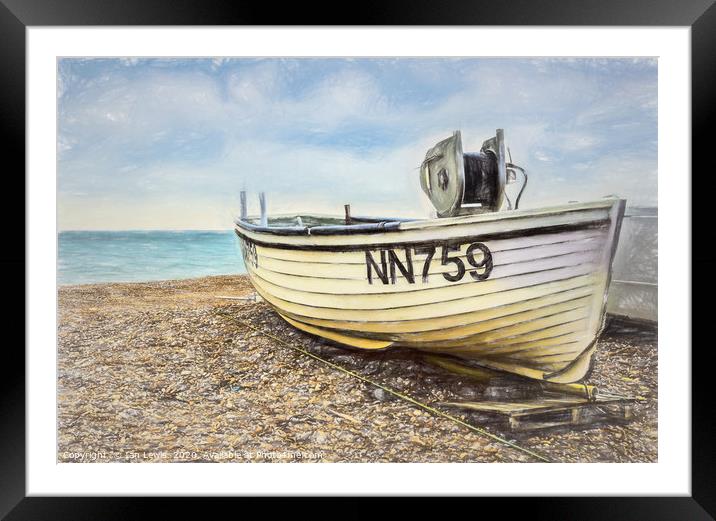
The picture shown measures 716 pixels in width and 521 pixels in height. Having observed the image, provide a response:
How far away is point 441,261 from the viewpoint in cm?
213

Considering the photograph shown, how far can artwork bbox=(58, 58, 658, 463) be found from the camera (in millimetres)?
2285

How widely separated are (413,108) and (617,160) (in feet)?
3.70

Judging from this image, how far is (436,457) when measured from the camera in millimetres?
2326

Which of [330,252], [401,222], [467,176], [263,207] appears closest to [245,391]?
[330,252]

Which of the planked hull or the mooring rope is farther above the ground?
the planked hull

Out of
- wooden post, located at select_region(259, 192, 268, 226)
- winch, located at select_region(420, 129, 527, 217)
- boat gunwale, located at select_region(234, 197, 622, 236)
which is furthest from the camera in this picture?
wooden post, located at select_region(259, 192, 268, 226)

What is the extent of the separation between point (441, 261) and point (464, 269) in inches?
4.8

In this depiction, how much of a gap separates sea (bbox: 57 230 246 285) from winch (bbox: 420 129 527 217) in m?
1.16

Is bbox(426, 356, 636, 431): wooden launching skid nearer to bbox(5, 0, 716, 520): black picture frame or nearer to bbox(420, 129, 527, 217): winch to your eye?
bbox(5, 0, 716, 520): black picture frame

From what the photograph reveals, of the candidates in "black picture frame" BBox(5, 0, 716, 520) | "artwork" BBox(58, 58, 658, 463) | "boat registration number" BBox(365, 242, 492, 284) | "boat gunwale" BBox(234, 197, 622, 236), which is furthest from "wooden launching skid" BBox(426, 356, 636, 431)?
"boat gunwale" BBox(234, 197, 622, 236)

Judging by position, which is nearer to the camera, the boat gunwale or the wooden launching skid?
the boat gunwale

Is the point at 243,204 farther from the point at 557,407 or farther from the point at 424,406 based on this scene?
the point at 557,407
